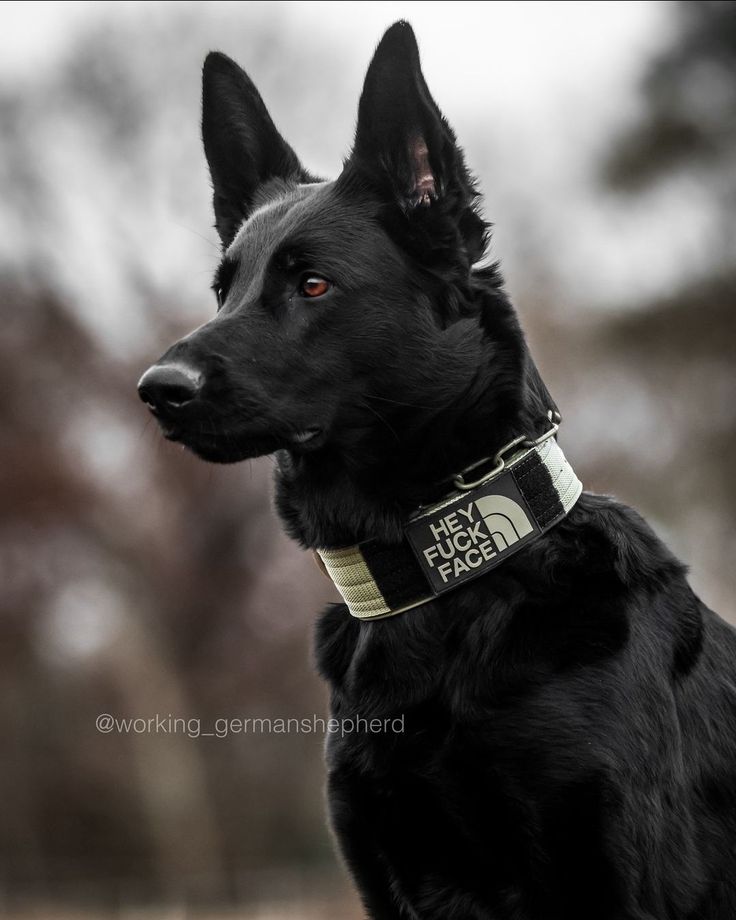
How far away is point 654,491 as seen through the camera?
1557 cm

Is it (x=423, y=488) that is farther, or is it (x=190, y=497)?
(x=190, y=497)

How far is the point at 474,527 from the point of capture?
Answer: 86.0 inches

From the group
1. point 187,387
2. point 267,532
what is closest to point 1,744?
point 267,532

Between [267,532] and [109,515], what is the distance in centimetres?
227

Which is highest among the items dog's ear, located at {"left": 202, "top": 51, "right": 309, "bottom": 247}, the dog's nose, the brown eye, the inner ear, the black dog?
dog's ear, located at {"left": 202, "top": 51, "right": 309, "bottom": 247}

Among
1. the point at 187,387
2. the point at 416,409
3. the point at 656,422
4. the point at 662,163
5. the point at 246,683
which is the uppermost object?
the point at 662,163

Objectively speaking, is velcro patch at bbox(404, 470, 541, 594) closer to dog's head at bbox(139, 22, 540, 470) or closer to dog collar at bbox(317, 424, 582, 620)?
dog collar at bbox(317, 424, 582, 620)

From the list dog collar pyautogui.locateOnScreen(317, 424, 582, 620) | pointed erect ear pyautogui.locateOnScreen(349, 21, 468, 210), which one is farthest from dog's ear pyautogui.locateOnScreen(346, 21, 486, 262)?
dog collar pyautogui.locateOnScreen(317, 424, 582, 620)

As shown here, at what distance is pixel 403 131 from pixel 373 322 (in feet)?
1.48

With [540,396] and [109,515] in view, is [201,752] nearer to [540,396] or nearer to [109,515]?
[109,515]

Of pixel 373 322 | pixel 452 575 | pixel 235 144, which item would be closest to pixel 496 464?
pixel 452 575

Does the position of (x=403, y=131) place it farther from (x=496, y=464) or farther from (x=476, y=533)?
(x=476, y=533)

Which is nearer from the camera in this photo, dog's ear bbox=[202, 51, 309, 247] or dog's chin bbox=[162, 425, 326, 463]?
dog's chin bbox=[162, 425, 326, 463]

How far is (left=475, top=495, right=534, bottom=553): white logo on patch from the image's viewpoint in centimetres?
218
